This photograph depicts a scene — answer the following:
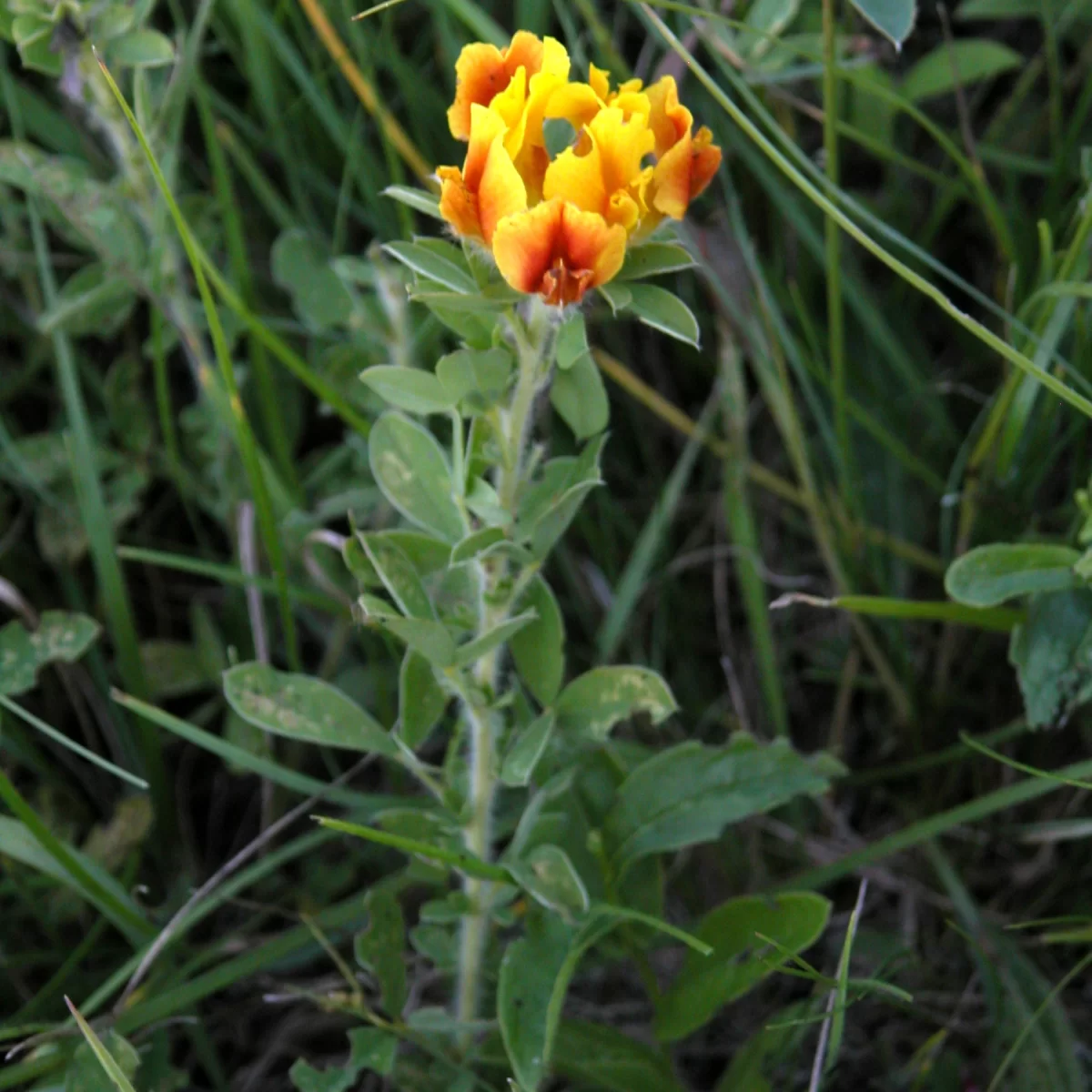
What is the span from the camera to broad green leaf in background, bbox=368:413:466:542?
1.69 m

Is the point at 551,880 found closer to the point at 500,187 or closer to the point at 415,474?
the point at 415,474

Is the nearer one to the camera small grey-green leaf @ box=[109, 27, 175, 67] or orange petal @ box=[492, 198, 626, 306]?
orange petal @ box=[492, 198, 626, 306]

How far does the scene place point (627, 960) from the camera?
89.6 inches

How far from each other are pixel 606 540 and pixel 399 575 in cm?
93

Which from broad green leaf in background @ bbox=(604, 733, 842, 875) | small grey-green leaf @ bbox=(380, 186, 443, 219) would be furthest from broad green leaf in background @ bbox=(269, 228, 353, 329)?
broad green leaf in background @ bbox=(604, 733, 842, 875)

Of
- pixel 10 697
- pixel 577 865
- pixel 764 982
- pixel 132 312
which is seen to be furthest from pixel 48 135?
pixel 764 982

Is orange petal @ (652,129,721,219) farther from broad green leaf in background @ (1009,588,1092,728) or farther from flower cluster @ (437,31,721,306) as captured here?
broad green leaf in background @ (1009,588,1092,728)

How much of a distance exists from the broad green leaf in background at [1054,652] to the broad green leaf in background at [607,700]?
56cm

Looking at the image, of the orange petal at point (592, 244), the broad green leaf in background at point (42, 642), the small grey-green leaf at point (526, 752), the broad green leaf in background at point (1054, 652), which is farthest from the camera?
the broad green leaf in background at point (42, 642)

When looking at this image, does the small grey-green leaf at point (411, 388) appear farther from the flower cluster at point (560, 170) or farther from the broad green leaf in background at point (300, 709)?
the broad green leaf in background at point (300, 709)

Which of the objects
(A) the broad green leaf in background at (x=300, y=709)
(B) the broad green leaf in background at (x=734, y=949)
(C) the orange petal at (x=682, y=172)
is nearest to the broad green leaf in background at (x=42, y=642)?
(A) the broad green leaf in background at (x=300, y=709)

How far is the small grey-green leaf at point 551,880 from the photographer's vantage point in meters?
1.62

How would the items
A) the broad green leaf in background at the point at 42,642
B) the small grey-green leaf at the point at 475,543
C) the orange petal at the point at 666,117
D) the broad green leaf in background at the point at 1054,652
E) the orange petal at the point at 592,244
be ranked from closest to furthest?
the orange petal at the point at 592,244
the orange petal at the point at 666,117
the small grey-green leaf at the point at 475,543
the broad green leaf in background at the point at 1054,652
the broad green leaf in background at the point at 42,642

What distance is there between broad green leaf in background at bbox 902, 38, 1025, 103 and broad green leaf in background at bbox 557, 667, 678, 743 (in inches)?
58.0
